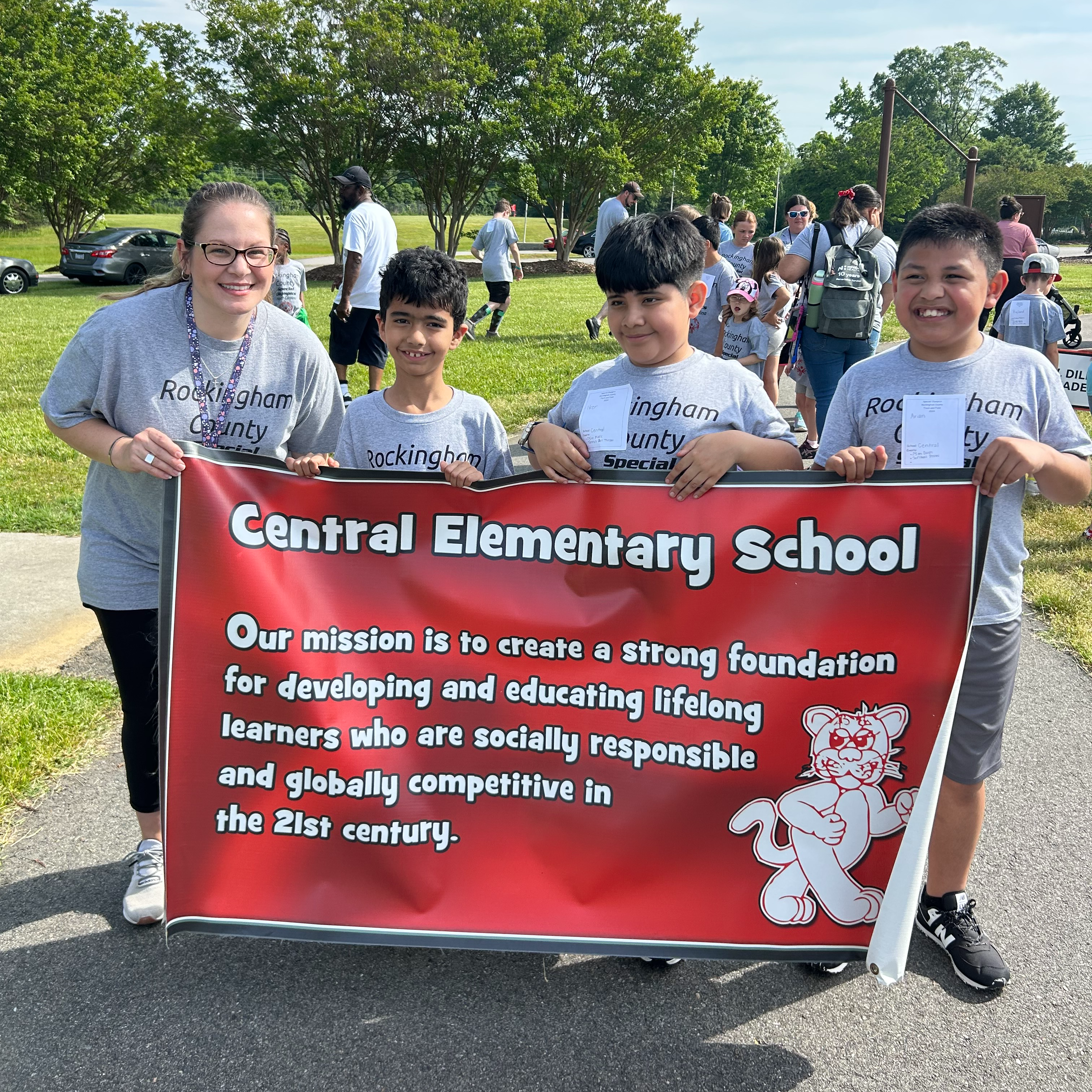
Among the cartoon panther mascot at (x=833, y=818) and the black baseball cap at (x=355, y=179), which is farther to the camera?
the black baseball cap at (x=355, y=179)

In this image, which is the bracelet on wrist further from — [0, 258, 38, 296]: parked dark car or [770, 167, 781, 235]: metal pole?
[770, 167, 781, 235]: metal pole

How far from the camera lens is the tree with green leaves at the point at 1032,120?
4230 inches

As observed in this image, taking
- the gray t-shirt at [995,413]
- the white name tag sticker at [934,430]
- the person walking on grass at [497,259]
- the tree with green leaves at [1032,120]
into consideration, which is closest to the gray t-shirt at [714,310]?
the gray t-shirt at [995,413]

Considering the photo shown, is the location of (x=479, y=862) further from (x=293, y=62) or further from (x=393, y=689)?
(x=293, y=62)

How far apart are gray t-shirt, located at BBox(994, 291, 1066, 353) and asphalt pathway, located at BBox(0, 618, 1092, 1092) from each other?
5881 mm

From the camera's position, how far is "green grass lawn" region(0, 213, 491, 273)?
38062 mm

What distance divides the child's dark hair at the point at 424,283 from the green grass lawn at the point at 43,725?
2.10 metres

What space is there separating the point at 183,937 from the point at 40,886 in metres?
0.54

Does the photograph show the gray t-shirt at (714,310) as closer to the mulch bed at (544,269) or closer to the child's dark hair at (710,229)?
the child's dark hair at (710,229)

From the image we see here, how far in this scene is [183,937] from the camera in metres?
2.75

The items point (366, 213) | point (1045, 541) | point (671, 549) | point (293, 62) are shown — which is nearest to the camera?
point (671, 549)

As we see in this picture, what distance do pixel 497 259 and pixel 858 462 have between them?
43.8ft

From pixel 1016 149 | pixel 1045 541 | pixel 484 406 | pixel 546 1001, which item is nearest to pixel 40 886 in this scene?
pixel 546 1001

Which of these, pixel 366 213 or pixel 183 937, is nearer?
pixel 183 937
